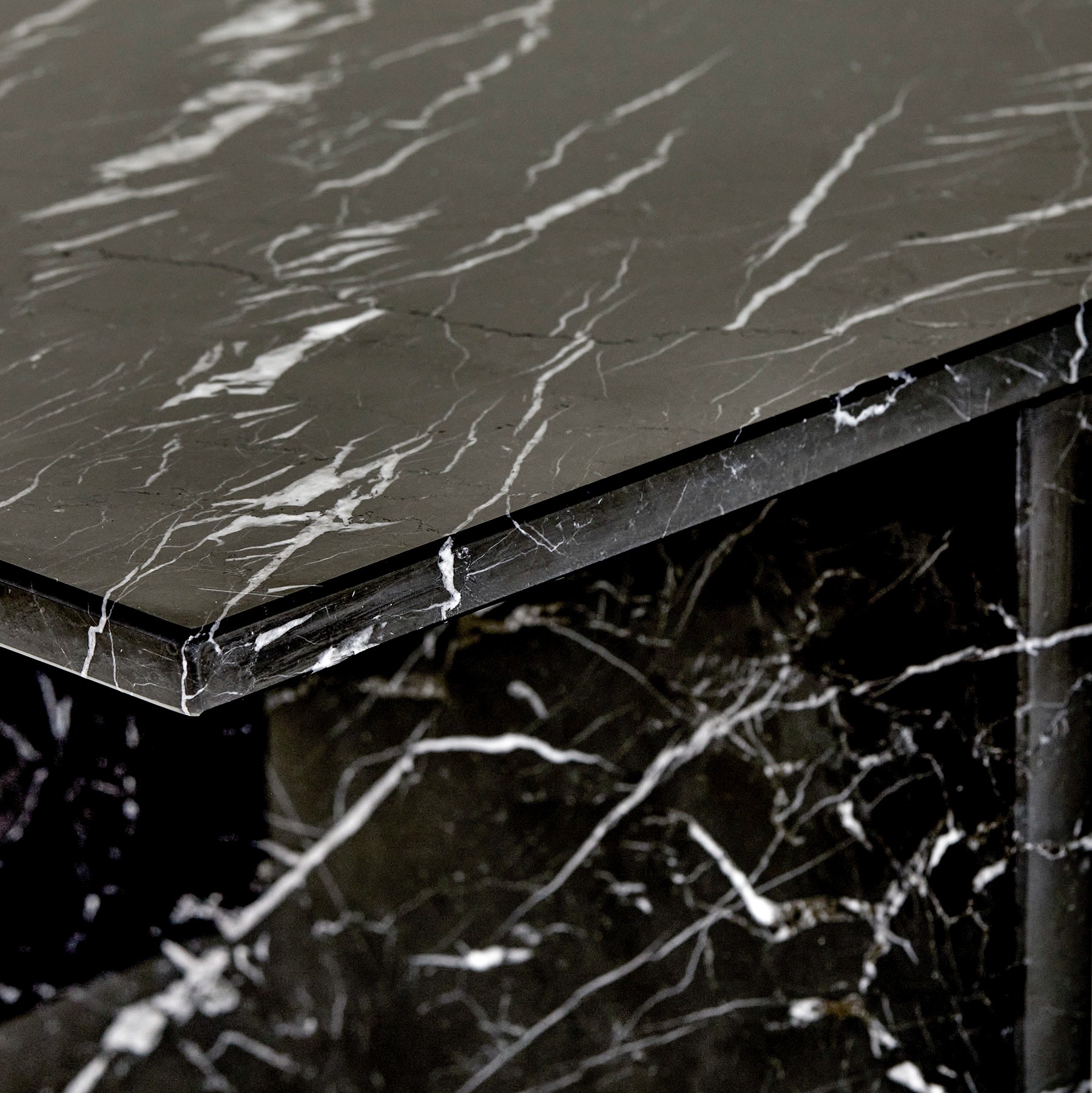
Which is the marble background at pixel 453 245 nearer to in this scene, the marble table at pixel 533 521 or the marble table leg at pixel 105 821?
the marble table at pixel 533 521

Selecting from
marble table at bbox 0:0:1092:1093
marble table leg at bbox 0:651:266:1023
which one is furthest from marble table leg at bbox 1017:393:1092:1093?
marble table leg at bbox 0:651:266:1023

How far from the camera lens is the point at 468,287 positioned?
77cm

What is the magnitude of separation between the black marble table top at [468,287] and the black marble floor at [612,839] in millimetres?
211

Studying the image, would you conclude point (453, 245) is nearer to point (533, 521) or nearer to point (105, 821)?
point (533, 521)

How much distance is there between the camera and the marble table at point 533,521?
0.61 m

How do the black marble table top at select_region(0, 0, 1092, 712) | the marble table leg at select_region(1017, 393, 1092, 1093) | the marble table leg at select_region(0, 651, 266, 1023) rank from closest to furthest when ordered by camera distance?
the black marble table top at select_region(0, 0, 1092, 712), the marble table leg at select_region(1017, 393, 1092, 1093), the marble table leg at select_region(0, 651, 266, 1023)

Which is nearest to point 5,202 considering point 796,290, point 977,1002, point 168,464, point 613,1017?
point 168,464

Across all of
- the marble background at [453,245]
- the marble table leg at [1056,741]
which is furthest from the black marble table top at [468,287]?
the marble table leg at [1056,741]

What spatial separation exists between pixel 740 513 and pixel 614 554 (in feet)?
1.35

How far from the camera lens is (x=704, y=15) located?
45.7 inches

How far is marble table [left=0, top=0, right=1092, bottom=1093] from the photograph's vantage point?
0.61 metres

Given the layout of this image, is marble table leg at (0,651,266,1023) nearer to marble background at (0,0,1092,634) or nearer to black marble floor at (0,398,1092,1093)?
black marble floor at (0,398,1092,1093)

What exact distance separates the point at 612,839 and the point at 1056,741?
1.14ft

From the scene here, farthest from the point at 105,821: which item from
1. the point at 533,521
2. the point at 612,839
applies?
the point at 533,521
